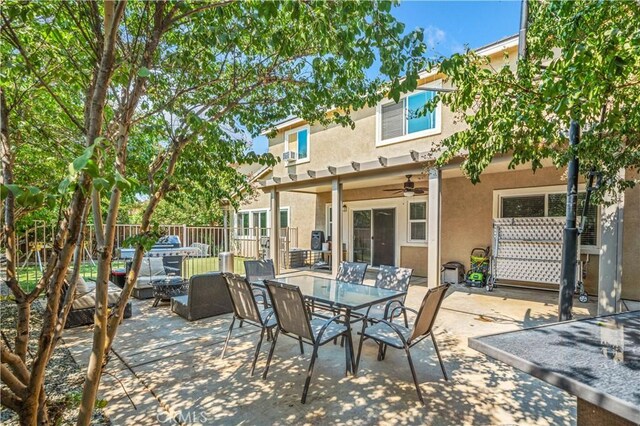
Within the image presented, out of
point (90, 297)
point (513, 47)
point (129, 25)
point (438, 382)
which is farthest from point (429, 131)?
point (90, 297)

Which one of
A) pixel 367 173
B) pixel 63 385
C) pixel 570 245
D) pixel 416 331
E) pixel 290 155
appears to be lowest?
pixel 63 385

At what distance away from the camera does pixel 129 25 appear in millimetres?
2963

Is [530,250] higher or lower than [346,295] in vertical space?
higher

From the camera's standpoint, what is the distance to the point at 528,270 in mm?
7215

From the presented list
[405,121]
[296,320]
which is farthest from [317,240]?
[296,320]

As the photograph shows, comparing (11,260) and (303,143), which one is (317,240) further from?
(11,260)

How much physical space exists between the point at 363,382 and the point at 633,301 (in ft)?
21.1

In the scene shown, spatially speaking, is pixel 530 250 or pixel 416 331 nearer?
pixel 416 331

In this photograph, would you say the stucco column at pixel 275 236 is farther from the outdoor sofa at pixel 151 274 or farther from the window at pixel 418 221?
the window at pixel 418 221

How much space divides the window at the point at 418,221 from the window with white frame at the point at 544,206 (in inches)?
85.6

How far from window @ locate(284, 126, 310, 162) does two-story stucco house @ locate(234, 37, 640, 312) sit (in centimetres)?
4

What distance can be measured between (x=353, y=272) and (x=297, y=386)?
2.56 m

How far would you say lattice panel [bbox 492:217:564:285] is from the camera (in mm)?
6977

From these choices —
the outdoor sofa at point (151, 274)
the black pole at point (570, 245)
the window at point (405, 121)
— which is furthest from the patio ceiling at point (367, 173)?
the outdoor sofa at point (151, 274)
